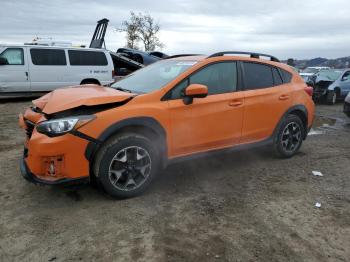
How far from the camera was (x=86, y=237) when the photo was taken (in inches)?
130

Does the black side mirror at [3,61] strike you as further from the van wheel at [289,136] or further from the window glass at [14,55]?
the van wheel at [289,136]

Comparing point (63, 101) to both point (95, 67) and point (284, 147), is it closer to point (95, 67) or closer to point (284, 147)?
point (284, 147)

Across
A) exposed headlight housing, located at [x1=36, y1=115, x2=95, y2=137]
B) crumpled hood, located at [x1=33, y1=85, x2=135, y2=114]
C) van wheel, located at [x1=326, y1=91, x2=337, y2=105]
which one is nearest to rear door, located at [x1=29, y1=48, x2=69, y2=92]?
crumpled hood, located at [x1=33, y1=85, x2=135, y2=114]

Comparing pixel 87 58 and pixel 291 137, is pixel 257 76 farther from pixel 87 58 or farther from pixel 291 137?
pixel 87 58

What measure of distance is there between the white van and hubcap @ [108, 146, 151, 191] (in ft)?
26.8

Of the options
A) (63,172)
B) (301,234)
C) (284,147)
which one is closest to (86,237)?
(63,172)

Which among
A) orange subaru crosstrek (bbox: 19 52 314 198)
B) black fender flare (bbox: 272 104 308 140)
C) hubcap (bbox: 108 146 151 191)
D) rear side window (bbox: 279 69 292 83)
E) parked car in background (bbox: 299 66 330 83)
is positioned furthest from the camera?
parked car in background (bbox: 299 66 330 83)

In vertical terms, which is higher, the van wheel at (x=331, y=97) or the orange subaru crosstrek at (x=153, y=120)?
the orange subaru crosstrek at (x=153, y=120)

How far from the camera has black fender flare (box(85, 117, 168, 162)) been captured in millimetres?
3800

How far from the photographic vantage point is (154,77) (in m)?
4.83

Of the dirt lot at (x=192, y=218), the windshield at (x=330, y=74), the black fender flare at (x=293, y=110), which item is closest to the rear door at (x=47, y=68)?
the dirt lot at (x=192, y=218)

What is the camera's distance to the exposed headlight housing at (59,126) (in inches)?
144

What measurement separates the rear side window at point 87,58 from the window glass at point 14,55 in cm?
145

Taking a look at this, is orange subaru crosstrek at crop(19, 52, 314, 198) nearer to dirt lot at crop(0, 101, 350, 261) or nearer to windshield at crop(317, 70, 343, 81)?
dirt lot at crop(0, 101, 350, 261)
